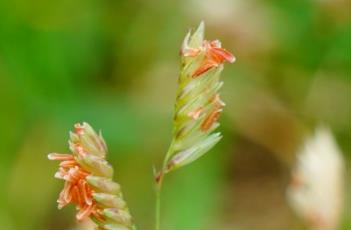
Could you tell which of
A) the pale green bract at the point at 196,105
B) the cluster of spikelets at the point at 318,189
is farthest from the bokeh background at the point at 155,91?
the pale green bract at the point at 196,105

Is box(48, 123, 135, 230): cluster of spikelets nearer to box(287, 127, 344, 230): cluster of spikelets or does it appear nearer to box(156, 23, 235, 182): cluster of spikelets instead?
box(156, 23, 235, 182): cluster of spikelets

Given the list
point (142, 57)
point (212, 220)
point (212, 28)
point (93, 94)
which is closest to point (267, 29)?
point (212, 28)

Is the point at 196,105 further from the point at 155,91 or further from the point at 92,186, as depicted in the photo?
the point at 155,91

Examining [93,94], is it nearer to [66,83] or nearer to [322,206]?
[66,83]

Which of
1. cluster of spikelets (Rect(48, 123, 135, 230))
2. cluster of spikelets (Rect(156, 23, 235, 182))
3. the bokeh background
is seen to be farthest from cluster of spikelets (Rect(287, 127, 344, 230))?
the bokeh background

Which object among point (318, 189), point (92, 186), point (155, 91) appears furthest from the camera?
point (155, 91)

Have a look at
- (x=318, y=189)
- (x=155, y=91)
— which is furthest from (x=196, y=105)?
(x=155, y=91)
